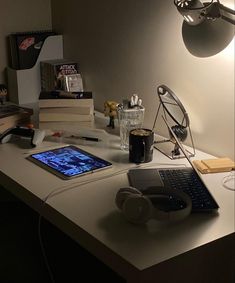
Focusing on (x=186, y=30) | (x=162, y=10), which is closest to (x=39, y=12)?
(x=162, y=10)

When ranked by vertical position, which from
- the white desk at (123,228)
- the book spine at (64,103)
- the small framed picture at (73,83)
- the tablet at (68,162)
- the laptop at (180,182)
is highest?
the small framed picture at (73,83)

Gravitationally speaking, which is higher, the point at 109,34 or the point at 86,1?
the point at 86,1

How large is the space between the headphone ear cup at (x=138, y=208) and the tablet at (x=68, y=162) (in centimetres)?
33

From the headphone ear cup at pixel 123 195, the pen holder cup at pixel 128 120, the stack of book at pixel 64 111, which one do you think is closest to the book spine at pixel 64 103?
the stack of book at pixel 64 111

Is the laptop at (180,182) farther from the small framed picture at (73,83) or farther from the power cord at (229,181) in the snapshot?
the small framed picture at (73,83)

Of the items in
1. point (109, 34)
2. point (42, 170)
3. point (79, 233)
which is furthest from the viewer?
point (109, 34)

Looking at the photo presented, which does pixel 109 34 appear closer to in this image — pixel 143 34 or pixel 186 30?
pixel 143 34

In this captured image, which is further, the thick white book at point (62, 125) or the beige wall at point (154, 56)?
the thick white book at point (62, 125)

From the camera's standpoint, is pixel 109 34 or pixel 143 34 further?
pixel 109 34

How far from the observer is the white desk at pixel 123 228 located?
3.34ft

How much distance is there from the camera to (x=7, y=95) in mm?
2320

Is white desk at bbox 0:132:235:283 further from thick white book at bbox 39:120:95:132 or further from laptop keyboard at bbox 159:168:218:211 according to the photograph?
thick white book at bbox 39:120:95:132

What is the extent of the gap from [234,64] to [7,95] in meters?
1.26

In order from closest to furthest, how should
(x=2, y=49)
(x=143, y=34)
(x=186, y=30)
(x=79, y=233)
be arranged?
(x=79, y=233), (x=186, y=30), (x=143, y=34), (x=2, y=49)
